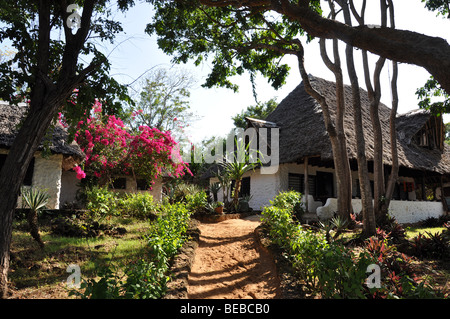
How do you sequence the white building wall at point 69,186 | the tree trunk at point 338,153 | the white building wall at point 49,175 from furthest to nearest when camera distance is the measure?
the white building wall at point 69,186
the white building wall at point 49,175
the tree trunk at point 338,153

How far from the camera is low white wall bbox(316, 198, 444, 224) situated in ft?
35.4

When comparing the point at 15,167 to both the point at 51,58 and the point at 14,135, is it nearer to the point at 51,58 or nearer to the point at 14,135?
the point at 51,58

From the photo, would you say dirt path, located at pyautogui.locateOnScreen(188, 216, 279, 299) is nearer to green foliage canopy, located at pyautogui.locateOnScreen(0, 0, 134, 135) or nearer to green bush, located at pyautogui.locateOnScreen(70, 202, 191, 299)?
green bush, located at pyautogui.locateOnScreen(70, 202, 191, 299)

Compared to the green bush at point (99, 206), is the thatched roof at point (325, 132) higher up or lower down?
higher up

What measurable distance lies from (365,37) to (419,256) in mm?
5601

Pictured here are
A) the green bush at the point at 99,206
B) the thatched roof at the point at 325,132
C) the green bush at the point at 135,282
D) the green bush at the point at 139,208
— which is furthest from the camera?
the thatched roof at the point at 325,132

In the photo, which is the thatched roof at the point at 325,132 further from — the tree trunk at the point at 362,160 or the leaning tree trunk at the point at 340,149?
the tree trunk at the point at 362,160

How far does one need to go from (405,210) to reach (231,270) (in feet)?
38.5

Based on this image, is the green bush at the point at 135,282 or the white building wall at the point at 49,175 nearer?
the green bush at the point at 135,282

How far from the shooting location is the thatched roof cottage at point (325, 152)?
12.1m

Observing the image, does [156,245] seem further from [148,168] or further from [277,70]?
[148,168]

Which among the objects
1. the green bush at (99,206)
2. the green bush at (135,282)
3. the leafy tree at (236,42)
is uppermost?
the leafy tree at (236,42)

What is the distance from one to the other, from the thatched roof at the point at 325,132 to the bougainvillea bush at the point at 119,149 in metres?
5.13

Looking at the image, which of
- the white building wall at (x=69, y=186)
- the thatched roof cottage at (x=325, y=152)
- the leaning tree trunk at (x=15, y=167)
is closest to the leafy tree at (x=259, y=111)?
the thatched roof cottage at (x=325, y=152)
